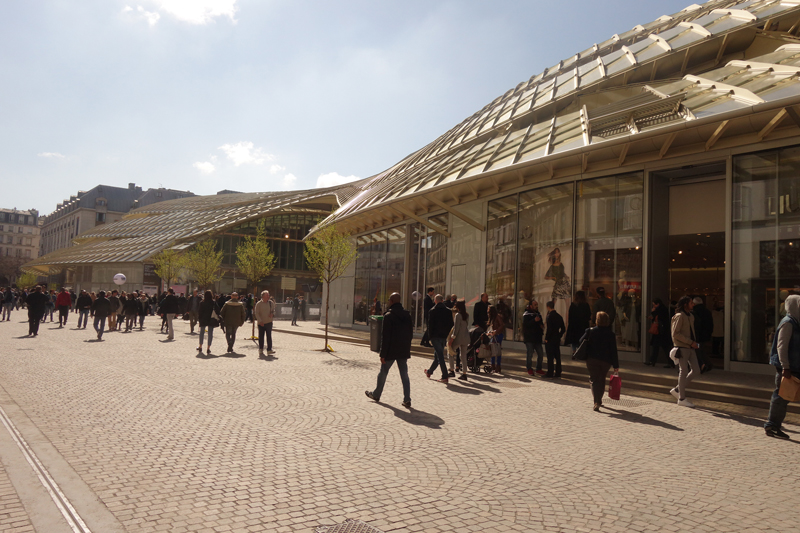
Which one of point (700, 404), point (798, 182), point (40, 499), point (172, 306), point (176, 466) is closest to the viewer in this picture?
point (40, 499)

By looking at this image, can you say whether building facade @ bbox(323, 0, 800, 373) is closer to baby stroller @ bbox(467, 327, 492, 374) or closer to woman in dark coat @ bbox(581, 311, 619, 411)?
baby stroller @ bbox(467, 327, 492, 374)

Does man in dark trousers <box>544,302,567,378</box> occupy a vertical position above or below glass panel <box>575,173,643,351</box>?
below

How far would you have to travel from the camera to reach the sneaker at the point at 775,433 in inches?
279

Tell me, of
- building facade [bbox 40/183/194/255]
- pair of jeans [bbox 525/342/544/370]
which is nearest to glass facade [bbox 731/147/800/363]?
pair of jeans [bbox 525/342/544/370]

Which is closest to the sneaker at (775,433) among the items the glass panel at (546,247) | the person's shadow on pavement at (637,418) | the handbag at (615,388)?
the person's shadow on pavement at (637,418)

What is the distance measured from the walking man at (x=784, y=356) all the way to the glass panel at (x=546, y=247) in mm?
8428

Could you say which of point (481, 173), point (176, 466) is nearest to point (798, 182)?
point (481, 173)

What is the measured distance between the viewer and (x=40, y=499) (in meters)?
4.05

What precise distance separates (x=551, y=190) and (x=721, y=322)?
614 cm

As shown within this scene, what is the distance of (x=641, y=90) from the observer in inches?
588

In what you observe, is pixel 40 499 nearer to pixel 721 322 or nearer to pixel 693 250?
pixel 693 250

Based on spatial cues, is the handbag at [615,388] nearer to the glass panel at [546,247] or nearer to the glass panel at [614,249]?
the glass panel at [614,249]

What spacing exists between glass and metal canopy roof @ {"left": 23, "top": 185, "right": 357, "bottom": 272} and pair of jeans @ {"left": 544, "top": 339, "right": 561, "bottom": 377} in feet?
113

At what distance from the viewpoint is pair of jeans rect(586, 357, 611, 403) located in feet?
28.7
